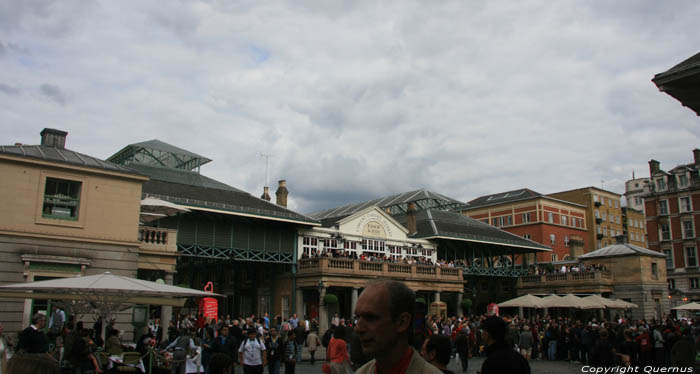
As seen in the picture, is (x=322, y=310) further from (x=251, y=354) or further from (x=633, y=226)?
(x=633, y=226)

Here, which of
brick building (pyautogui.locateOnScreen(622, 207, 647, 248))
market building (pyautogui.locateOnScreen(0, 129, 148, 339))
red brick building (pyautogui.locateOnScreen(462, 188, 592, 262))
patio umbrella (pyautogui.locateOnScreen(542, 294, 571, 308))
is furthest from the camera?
brick building (pyautogui.locateOnScreen(622, 207, 647, 248))

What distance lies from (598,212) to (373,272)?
52199 millimetres

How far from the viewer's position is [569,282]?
46938 millimetres

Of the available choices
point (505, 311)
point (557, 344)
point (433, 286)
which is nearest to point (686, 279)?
point (505, 311)

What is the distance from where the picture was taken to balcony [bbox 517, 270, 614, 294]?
4538 cm

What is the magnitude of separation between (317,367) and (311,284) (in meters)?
13.4

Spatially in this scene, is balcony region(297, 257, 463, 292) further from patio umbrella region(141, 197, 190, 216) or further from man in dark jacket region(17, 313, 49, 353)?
man in dark jacket region(17, 313, 49, 353)

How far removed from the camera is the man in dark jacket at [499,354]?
5.29m

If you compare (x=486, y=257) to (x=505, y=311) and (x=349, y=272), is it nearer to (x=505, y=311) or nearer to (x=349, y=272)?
(x=505, y=311)

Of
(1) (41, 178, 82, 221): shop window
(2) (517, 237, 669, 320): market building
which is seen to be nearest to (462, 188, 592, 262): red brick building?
(2) (517, 237, 669, 320): market building

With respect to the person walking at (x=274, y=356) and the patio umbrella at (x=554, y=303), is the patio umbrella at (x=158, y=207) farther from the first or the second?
the patio umbrella at (x=554, y=303)

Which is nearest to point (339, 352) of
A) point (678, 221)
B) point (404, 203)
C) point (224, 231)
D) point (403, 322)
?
point (403, 322)

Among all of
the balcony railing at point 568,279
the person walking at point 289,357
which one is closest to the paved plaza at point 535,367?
the person walking at point 289,357

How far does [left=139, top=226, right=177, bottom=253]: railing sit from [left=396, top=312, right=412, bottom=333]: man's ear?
2507cm
